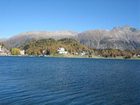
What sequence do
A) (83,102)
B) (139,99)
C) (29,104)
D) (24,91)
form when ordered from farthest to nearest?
(24,91) → (139,99) → (83,102) → (29,104)

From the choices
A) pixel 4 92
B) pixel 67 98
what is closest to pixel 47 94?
pixel 67 98

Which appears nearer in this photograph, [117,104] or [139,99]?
[117,104]

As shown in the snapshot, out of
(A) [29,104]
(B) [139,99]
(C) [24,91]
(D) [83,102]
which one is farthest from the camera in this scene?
(C) [24,91]

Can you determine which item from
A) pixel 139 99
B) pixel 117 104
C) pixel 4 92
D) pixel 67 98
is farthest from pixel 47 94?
pixel 139 99

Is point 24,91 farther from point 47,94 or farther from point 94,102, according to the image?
point 94,102

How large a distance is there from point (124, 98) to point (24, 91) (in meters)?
16.8

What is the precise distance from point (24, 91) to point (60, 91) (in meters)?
6.33

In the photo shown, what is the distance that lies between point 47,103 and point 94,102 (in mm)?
7085

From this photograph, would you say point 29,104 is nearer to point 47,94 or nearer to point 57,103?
point 57,103

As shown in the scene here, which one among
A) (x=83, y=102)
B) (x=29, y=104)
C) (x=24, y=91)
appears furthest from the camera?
(x=24, y=91)

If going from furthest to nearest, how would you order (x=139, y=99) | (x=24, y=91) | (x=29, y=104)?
1. (x=24, y=91)
2. (x=139, y=99)
3. (x=29, y=104)

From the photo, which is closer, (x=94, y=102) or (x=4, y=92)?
(x=94, y=102)

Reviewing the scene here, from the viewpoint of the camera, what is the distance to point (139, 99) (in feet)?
146

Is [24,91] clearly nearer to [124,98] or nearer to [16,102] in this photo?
[16,102]
